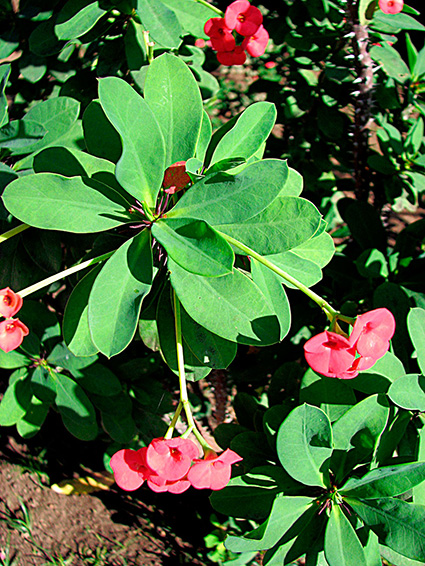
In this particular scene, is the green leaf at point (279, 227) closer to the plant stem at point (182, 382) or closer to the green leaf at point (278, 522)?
the plant stem at point (182, 382)

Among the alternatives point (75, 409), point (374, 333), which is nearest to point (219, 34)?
point (374, 333)

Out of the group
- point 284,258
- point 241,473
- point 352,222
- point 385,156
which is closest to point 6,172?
point 284,258

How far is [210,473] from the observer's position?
0.83 metres

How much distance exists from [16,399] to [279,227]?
0.94 m

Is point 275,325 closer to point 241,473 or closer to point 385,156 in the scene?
point 241,473

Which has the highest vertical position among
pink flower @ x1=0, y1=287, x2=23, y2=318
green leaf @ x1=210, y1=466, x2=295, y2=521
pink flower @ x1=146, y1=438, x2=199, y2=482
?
pink flower @ x1=0, y1=287, x2=23, y2=318

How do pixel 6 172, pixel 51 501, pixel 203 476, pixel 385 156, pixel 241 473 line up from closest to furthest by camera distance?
1. pixel 203 476
2. pixel 6 172
3. pixel 241 473
4. pixel 385 156
5. pixel 51 501

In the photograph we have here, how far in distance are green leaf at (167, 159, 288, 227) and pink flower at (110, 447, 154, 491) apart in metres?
0.43

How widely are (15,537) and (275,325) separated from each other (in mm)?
1749

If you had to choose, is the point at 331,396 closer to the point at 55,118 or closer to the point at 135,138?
the point at 135,138

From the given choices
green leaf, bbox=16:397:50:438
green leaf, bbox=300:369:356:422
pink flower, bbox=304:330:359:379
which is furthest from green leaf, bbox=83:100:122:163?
green leaf, bbox=16:397:50:438

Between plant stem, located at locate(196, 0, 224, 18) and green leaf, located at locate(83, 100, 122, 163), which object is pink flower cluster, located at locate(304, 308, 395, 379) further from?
plant stem, located at locate(196, 0, 224, 18)

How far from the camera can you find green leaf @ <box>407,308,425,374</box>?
3.33 feet

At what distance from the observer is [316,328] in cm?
166
